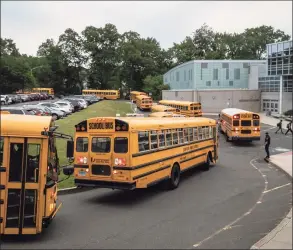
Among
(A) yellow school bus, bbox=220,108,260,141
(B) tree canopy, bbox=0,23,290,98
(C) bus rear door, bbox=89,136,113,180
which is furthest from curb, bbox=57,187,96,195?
(B) tree canopy, bbox=0,23,290,98

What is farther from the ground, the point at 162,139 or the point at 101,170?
the point at 162,139

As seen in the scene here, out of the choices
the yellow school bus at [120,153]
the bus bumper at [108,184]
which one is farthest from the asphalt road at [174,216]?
the yellow school bus at [120,153]

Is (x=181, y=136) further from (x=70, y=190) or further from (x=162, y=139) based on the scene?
(x=70, y=190)

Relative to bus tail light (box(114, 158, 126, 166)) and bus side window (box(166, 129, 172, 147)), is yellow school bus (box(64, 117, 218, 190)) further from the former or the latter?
bus side window (box(166, 129, 172, 147))

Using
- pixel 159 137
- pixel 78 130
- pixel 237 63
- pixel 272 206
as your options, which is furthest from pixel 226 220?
pixel 237 63

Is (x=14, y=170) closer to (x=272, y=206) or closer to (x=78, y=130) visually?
(x=78, y=130)

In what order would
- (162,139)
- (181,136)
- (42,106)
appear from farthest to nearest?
(42,106), (181,136), (162,139)

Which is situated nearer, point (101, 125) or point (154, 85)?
point (101, 125)

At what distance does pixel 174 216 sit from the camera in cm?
1157

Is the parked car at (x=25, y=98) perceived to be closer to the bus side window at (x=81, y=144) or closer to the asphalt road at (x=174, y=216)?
the asphalt road at (x=174, y=216)

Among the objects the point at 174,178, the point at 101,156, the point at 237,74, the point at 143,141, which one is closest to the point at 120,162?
the point at 101,156

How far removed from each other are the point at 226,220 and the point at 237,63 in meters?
59.9

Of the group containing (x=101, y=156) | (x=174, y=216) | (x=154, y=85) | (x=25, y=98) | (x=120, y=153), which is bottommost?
(x=174, y=216)

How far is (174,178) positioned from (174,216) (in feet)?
13.4
